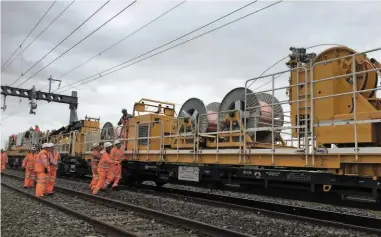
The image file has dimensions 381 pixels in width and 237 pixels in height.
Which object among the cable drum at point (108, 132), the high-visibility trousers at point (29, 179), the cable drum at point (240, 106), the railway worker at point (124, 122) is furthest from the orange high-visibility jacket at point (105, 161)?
the cable drum at point (240, 106)

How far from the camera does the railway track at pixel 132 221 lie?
675 centimetres

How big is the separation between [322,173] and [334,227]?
3.72 ft

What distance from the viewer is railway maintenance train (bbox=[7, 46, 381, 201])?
6.69 meters

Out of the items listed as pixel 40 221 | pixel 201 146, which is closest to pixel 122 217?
pixel 40 221

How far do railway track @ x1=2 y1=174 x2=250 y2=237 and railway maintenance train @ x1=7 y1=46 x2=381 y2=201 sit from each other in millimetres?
2004

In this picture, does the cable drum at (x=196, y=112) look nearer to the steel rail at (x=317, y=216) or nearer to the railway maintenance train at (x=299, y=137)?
the railway maintenance train at (x=299, y=137)

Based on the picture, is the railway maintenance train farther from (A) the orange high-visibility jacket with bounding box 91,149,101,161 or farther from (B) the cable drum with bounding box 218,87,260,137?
(A) the orange high-visibility jacket with bounding box 91,149,101,161

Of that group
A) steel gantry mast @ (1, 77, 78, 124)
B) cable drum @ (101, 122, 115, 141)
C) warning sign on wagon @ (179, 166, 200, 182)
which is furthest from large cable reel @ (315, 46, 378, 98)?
steel gantry mast @ (1, 77, 78, 124)

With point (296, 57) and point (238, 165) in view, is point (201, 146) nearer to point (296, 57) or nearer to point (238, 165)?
point (238, 165)

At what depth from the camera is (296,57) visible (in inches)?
348

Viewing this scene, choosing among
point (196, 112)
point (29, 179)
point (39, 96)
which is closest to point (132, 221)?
point (196, 112)

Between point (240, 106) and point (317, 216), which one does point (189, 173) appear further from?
point (317, 216)

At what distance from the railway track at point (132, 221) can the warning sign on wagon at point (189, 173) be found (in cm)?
201

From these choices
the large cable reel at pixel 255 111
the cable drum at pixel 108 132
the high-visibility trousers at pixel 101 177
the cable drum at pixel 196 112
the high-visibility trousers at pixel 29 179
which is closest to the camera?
the large cable reel at pixel 255 111
